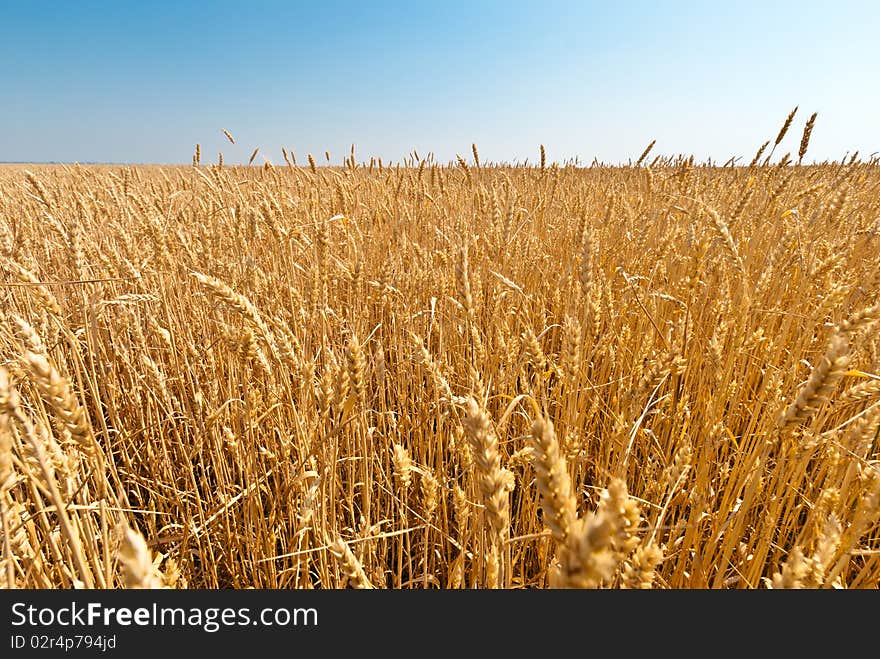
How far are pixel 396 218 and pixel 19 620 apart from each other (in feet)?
6.77

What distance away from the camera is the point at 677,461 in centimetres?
84

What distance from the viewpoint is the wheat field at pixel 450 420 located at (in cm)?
62

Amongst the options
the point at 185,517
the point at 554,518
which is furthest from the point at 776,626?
the point at 185,517

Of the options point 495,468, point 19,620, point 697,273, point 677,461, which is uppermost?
point 697,273

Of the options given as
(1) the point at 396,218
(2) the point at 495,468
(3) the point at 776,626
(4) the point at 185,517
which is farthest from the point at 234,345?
(1) the point at 396,218

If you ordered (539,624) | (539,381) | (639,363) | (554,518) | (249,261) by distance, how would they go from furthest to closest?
(249,261)
(639,363)
(539,381)
(539,624)
(554,518)

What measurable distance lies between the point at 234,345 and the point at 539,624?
0.76 m

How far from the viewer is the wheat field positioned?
2.05 ft

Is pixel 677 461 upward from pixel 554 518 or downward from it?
downward

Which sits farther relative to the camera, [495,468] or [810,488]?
[810,488]

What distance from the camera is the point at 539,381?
1.07 metres

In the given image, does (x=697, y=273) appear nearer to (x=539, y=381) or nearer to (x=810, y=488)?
(x=810, y=488)

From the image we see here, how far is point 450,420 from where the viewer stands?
1323 millimetres

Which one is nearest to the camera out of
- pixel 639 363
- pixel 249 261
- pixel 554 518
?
pixel 554 518
